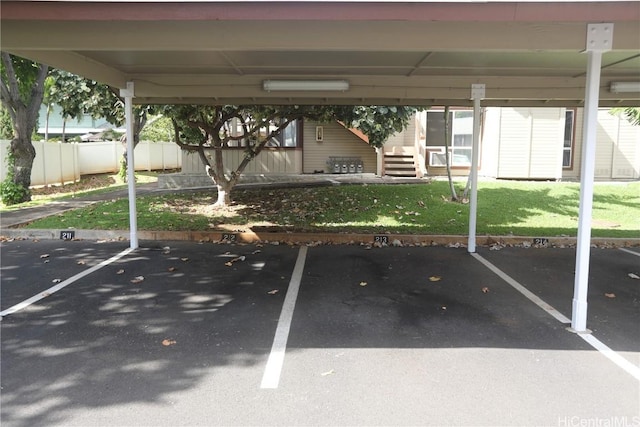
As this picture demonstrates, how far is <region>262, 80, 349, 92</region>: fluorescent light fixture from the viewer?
8.00m

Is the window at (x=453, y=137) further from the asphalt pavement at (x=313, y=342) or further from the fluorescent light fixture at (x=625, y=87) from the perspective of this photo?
the asphalt pavement at (x=313, y=342)

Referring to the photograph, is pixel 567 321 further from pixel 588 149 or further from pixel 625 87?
pixel 625 87

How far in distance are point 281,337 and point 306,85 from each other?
16.1 ft

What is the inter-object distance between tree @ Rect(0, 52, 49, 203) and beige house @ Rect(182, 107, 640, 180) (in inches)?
202

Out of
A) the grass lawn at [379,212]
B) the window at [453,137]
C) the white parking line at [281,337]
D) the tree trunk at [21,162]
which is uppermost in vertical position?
the window at [453,137]

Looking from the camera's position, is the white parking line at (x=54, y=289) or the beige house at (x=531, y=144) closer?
the white parking line at (x=54, y=289)

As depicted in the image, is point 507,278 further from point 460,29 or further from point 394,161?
point 394,161

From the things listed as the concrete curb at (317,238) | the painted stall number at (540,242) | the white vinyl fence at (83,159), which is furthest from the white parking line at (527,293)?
the white vinyl fence at (83,159)

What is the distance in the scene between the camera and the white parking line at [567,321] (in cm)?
396

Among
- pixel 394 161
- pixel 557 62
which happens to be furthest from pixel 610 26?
pixel 394 161

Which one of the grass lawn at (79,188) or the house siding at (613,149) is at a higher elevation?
the house siding at (613,149)

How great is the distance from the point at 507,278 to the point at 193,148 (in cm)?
896

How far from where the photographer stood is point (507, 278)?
6652 millimetres

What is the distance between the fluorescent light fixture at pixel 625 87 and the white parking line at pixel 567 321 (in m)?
3.84
